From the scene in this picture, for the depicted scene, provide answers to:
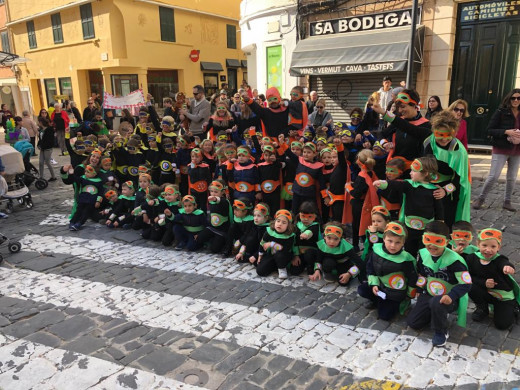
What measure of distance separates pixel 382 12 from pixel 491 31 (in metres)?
3.02

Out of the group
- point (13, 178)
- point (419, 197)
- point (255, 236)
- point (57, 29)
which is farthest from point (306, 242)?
point (57, 29)

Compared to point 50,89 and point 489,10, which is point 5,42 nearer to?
point 50,89

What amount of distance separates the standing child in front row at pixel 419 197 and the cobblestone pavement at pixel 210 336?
1044 mm

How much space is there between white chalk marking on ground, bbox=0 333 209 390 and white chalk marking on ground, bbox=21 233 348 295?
1.93 metres

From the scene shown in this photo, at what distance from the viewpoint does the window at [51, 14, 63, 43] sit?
84.4 ft

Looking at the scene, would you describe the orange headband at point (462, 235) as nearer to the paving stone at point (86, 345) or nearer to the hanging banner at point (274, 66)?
the paving stone at point (86, 345)

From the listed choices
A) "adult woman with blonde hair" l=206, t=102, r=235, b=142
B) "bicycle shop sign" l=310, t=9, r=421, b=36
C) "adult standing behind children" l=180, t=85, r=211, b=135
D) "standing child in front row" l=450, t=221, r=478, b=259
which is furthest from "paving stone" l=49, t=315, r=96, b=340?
"bicycle shop sign" l=310, t=9, r=421, b=36

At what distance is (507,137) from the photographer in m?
6.59

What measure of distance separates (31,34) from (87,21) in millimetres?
6897

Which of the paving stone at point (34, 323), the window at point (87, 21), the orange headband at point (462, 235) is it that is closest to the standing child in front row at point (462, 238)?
the orange headband at point (462, 235)

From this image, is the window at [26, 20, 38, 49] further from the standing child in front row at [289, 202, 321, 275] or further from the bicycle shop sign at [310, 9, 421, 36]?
the standing child in front row at [289, 202, 321, 275]

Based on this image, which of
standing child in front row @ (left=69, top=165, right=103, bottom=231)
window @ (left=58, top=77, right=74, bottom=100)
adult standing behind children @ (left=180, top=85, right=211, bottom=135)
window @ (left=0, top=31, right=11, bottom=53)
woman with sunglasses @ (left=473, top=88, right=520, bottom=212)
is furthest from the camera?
window @ (left=0, top=31, right=11, bottom=53)

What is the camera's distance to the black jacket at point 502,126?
6.57 meters

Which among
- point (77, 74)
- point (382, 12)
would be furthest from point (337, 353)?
point (77, 74)
